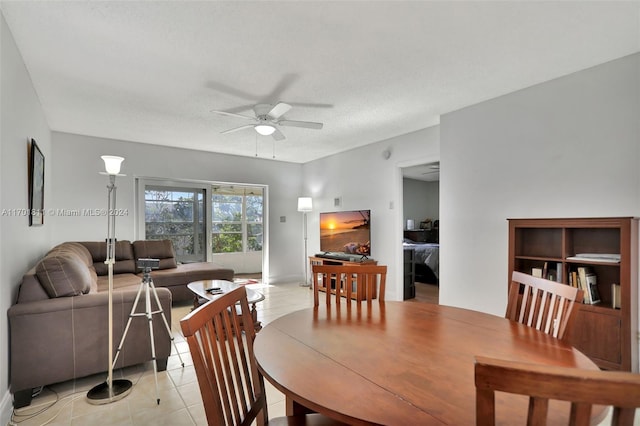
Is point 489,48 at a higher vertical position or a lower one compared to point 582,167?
higher

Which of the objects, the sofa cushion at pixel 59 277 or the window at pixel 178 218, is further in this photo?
the window at pixel 178 218

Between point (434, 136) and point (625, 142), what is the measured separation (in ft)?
6.70

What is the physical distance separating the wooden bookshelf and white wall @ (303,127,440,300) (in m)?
1.73

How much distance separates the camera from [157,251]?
16.9ft

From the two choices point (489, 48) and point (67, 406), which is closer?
point (67, 406)

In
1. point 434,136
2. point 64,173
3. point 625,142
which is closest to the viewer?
point 625,142

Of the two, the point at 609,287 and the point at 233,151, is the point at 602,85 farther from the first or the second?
the point at 233,151

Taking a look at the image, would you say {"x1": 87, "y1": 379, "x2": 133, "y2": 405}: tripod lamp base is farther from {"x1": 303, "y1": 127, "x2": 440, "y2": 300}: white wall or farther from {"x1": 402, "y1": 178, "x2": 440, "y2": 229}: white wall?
{"x1": 402, "y1": 178, "x2": 440, "y2": 229}: white wall

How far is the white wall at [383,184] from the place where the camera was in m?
4.65

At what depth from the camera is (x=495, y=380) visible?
0.56 meters

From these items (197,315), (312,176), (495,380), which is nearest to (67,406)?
→ (197,315)

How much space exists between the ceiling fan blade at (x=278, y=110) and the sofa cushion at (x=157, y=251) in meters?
3.10

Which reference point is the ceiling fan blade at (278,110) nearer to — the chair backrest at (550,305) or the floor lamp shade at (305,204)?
the chair backrest at (550,305)

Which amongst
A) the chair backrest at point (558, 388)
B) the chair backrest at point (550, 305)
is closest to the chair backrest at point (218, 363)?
the chair backrest at point (558, 388)
